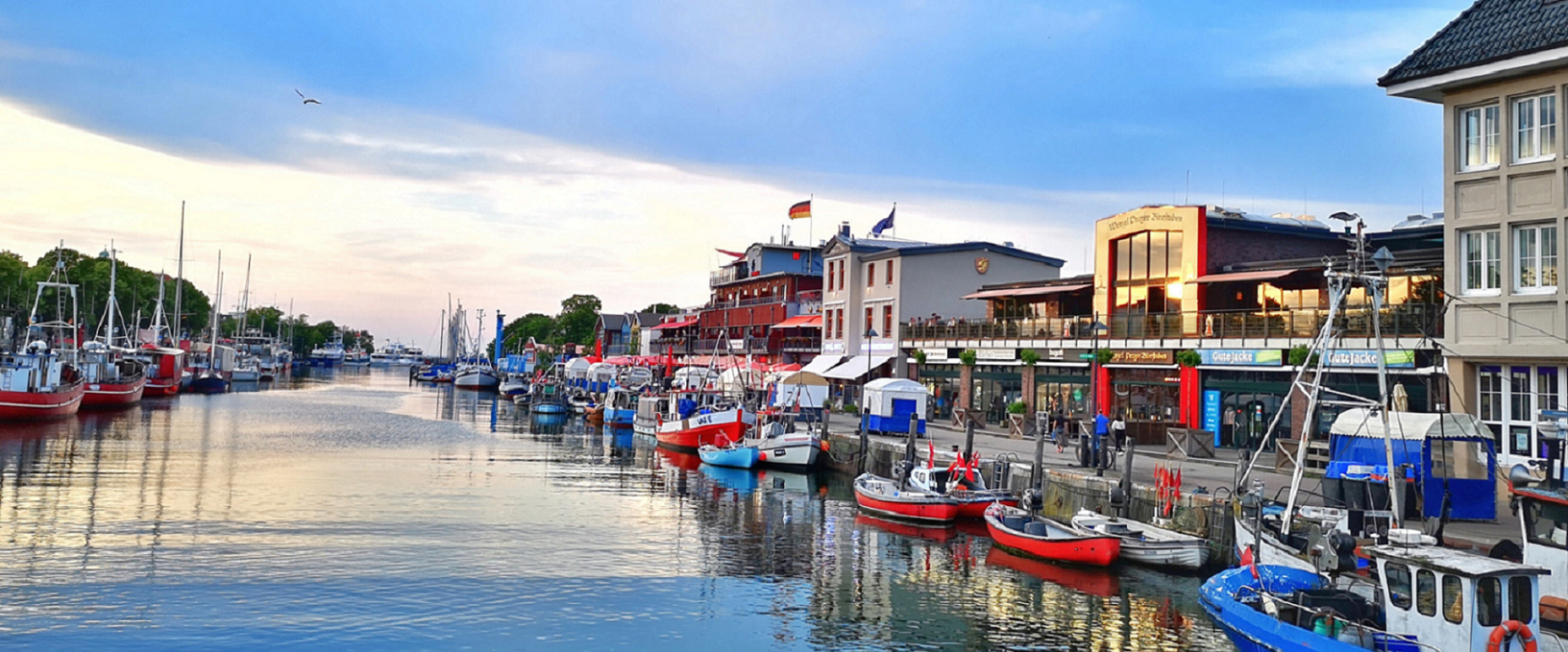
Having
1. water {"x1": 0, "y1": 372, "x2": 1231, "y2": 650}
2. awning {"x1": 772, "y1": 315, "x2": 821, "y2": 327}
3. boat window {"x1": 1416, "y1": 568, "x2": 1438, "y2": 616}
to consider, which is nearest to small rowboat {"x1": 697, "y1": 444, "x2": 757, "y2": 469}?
water {"x1": 0, "y1": 372, "x2": 1231, "y2": 650}

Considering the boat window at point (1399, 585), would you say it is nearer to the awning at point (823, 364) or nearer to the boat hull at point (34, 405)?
the awning at point (823, 364)

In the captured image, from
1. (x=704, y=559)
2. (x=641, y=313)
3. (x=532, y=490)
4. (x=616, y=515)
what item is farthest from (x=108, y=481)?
(x=641, y=313)

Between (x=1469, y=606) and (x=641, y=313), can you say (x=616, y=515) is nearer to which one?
(x=1469, y=606)

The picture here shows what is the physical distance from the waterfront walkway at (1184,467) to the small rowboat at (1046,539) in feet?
11.1

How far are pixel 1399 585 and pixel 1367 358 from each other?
24.2m

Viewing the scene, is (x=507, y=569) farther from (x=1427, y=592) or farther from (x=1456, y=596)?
(x=1456, y=596)

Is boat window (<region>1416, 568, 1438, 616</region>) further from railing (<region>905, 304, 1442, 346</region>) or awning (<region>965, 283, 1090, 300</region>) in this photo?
awning (<region>965, 283, 1090, 300</region>)

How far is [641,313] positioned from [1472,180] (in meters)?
128

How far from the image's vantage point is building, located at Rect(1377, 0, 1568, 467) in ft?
87.5

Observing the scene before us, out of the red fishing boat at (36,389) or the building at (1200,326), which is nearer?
the building at (1200,326)

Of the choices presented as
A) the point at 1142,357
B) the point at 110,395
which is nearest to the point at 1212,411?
the point at 1142,357

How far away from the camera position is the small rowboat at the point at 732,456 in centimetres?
5175

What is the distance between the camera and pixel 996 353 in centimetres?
5856

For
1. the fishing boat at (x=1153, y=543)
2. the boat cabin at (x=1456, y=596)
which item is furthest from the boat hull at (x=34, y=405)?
the boat cabin at (x=1456, y=596)
